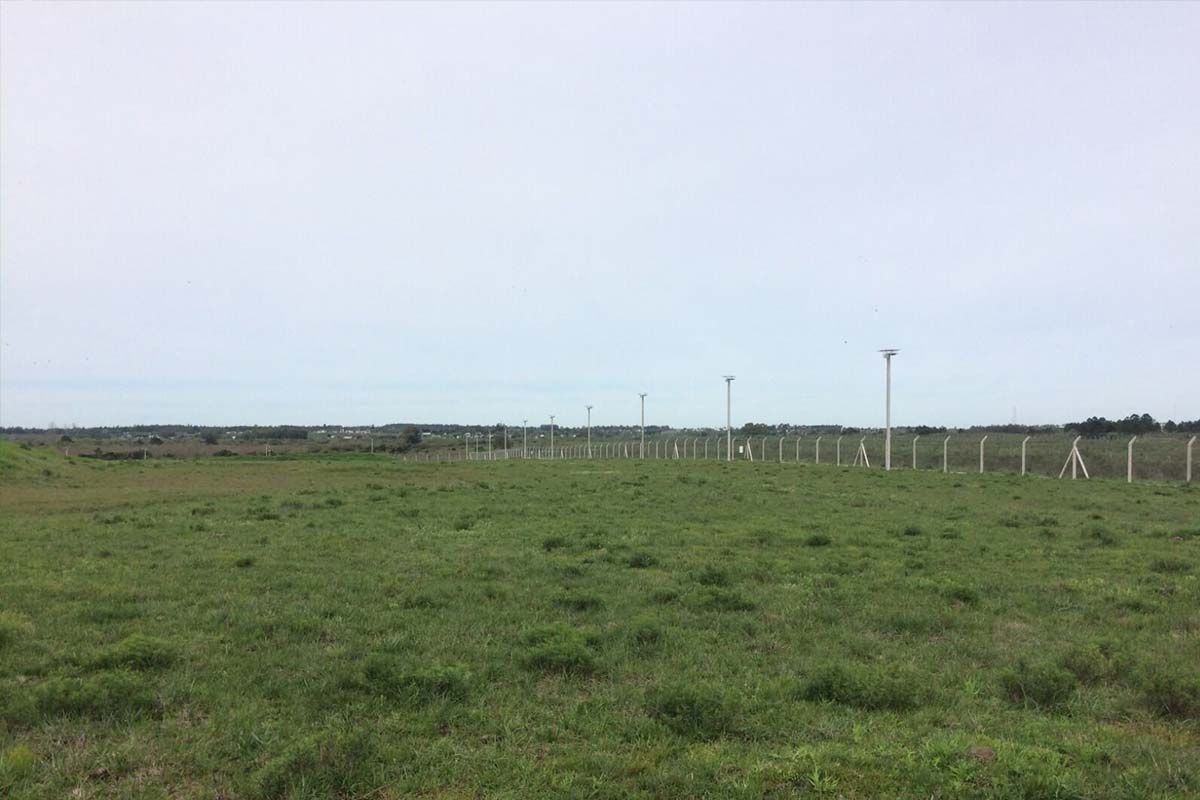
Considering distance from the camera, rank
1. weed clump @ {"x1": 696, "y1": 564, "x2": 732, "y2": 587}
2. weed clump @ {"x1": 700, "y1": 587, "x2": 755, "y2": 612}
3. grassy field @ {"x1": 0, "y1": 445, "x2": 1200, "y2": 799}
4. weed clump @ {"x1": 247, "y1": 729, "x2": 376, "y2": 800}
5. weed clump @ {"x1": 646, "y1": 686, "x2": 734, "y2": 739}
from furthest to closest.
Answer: weed clump @ {"x1": 696, "y1": 564, "x2": 732, "y2": 587}, weed clump @ {"x1": 700, "y1": 587, "x2": 755, "y2": 612}, weed clump @ {"x1": 646, "y1": 686, "x2": 734, "y2": 739}, grassy field @ {"x1": 0, "y1": 445, "x2": 1200, "y2": 799}, weed clump @ {"x1": 247, "y1": 729, "x2": 376, "y2": 800}

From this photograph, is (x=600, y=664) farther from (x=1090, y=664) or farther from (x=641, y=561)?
(x=641, y=561)

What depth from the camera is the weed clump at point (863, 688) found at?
5426mm

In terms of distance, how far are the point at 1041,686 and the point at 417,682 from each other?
4.38 m

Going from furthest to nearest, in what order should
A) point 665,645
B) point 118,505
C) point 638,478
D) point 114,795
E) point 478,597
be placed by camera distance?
point 638,478 → point 118,505 → point 478,597 → point 665,645 → point 114,795

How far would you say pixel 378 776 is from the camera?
4.36m

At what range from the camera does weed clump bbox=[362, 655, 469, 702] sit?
555cm

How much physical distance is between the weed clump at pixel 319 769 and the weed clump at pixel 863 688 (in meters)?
2.99

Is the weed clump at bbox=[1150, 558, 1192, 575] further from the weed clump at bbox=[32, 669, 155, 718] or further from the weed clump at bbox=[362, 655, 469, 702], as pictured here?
the weed clump at bbox=[32, 669, 155, 718]

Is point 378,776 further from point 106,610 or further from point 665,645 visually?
point 106,610

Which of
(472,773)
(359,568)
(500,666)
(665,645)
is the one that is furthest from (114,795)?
(359,568)

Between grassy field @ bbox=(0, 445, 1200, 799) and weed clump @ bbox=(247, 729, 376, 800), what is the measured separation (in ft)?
0.05

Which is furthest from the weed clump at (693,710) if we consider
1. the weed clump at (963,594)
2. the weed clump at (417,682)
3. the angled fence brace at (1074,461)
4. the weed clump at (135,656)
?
the angled fence brace at (1074,461)

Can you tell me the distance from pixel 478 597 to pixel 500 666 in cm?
249

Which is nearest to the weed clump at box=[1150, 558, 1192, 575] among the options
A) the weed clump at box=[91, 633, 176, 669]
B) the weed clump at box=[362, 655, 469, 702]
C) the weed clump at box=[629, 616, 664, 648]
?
the weed clump at box=[629, 616, 664, 648]
